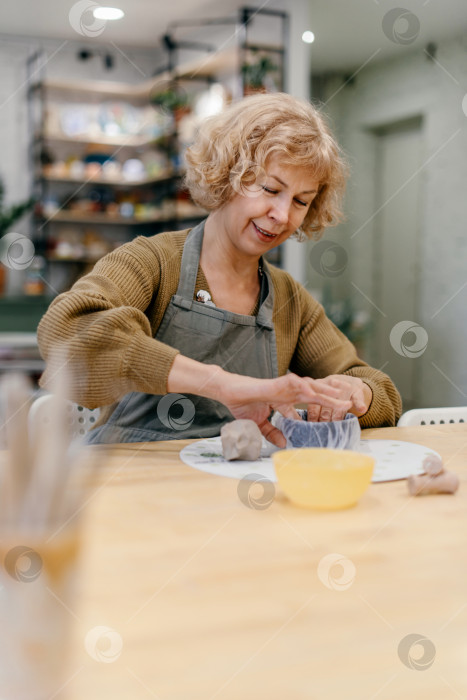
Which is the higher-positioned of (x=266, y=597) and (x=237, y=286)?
(x=237, y=286)

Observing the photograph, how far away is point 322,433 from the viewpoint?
0.87 metres

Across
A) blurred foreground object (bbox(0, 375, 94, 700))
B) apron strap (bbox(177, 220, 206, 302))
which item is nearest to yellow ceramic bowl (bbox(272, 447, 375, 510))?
blurred foreground object (bbox(0, 375, 94, 700))

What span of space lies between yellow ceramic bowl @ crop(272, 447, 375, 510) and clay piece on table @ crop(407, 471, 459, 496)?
8 centimetres

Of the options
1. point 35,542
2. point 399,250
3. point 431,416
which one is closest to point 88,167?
point 399,250

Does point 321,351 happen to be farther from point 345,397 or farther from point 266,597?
point 266,597

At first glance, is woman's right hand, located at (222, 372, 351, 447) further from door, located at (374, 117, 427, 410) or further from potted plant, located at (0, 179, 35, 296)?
potted plant, located at (0, 179, 35, 296)

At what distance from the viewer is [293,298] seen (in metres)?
1.37

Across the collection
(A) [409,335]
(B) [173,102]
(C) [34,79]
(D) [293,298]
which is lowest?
(A) [409,335]

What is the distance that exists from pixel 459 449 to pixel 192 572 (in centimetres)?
62

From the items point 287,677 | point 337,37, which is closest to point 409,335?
point 337,37

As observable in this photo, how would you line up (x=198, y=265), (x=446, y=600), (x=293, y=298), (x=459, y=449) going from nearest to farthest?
(x=446, y=600) → (x=459, y=449) → (x=198, y=265) → (x=293, y=298)

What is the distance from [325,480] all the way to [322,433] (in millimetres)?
179

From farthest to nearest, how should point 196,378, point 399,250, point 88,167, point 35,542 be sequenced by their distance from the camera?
point 88,167 < point 399,250 < point 196,378 < point 35,542

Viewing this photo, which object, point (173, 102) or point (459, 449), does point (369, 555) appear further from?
point (173, 102)
